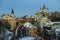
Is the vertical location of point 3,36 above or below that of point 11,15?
below

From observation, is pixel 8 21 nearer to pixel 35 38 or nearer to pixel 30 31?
pixel 30 31

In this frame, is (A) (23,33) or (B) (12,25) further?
(B) (12,25)

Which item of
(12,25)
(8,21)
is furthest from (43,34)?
(8,21)

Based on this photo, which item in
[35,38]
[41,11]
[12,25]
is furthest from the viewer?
[41,11]

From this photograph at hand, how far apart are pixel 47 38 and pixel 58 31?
273cm

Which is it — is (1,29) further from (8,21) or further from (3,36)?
(8,21)

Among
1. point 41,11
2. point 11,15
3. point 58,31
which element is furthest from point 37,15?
point 58,31

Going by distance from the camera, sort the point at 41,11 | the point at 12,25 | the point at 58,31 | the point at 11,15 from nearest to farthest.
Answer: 1. the point at 58,31
2. the point at 12,25
3. the point at 11,15
4. the point at 41,11

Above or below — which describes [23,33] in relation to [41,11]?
below

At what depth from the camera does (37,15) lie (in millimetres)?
29453

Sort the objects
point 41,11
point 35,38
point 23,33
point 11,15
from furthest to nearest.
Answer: point 41,11 → point 11,15 → point 23,33 → point 35,38

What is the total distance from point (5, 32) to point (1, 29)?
79cm

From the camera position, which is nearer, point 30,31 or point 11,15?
point 30,31

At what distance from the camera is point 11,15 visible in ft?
93.6
